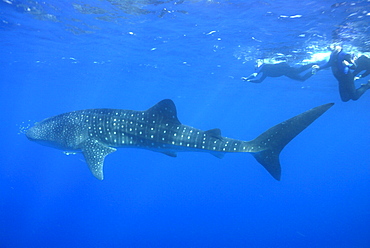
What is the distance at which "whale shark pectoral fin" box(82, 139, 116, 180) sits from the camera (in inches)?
253

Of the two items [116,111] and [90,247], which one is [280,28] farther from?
[90,247]

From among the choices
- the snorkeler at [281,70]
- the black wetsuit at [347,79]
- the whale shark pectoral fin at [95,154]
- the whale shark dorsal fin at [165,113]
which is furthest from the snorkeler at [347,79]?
the whale shark pectoral fin at [95,154]

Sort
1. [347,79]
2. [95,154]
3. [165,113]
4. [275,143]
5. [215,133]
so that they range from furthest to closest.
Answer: [347,79] < [95,154] < [165,113] < [215,133] < [275,143]

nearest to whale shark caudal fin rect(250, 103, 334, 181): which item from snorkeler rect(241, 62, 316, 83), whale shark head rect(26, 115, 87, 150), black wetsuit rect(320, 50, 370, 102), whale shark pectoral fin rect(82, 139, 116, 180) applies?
whale shark pectoral fin rect(82, 139, 116, 180)

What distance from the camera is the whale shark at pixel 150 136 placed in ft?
17.3

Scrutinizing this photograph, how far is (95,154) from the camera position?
6.59 metres

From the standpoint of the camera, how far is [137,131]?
6.30 metres

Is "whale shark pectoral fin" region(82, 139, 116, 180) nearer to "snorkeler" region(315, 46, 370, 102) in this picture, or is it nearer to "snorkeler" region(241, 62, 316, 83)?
"snorkeler" region(315, 46, 370, 102)

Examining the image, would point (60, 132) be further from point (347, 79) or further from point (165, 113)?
point (347, 79)

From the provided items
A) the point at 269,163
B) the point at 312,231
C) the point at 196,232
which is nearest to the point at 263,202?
the point at 312,231

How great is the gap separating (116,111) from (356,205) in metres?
37.2

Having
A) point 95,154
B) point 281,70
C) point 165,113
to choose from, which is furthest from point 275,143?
point 281,70

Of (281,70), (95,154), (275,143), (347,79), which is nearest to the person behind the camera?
(275,143)

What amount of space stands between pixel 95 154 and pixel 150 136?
1.72m
